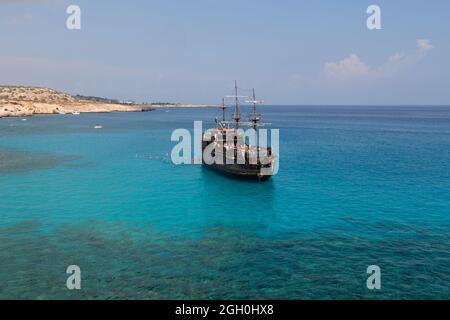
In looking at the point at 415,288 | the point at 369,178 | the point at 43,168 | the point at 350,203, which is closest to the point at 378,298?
the point at 415,288

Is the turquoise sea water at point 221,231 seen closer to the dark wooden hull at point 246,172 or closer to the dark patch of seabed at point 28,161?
the dark patch of seabed at point 28,161

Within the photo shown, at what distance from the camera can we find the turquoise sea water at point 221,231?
27984 millimetres

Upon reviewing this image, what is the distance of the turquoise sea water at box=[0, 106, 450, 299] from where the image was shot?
28.0 meters

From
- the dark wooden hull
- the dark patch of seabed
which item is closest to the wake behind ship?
the dark wooden hull

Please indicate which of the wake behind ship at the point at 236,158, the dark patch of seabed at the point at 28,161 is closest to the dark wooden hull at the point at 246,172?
the wake behind ship at the point at 236,158

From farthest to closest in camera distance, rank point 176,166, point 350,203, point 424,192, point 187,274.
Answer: point 176,166, point 424,192, point 350,203, point 187,274

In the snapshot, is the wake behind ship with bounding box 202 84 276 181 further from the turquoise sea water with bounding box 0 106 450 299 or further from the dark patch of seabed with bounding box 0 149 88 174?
the dark patch of seabed with bounding box 0 149 88 174

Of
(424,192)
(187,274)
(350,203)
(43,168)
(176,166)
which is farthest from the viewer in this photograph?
(176,166)

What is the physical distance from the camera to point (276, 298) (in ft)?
85.9

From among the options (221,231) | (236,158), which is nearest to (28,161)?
(236,158)

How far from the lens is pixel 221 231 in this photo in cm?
3922

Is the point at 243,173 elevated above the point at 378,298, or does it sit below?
above

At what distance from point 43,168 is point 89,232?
4123cm
